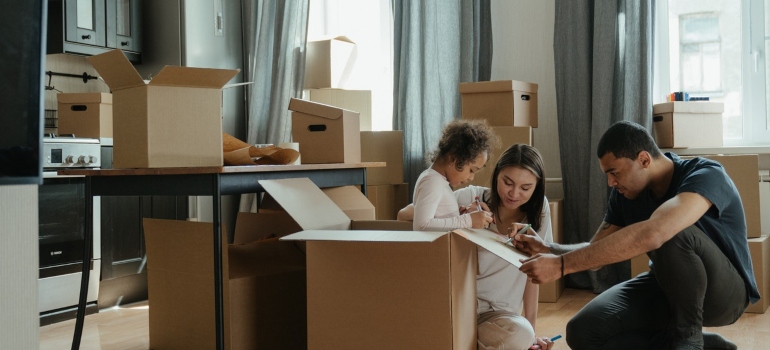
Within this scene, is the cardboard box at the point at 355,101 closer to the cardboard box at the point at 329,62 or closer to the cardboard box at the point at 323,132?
the cardboard box at the point at 329,62

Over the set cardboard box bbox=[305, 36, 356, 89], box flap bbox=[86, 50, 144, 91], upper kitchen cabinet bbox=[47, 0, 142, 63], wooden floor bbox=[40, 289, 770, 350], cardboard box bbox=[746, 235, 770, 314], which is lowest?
wooden floor bbox=[40, 289, 770, 350]

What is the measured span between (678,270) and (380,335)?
87 cm

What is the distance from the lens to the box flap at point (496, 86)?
3.46m

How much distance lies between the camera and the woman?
2.08 metres

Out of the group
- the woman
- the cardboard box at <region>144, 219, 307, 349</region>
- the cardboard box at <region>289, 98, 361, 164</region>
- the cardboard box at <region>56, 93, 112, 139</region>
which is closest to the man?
the woman

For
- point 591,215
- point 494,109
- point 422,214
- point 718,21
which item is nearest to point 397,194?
point 494,109

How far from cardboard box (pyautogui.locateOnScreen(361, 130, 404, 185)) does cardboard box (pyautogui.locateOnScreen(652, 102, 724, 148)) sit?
4.36 ft

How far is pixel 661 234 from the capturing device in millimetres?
1835

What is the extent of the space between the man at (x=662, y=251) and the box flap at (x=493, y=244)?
0.06 meters

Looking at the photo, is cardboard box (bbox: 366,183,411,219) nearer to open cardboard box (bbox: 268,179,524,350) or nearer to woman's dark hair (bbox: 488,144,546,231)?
woman's dark hair (bbox: 488,144,546,231)

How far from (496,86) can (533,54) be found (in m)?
0.58

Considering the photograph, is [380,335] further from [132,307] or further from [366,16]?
[366,16]

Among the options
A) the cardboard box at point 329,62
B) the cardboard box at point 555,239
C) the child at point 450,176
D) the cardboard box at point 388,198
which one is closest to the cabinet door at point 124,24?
the cardboard box at point 329,62

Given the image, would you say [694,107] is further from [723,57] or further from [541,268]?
[541,268]
